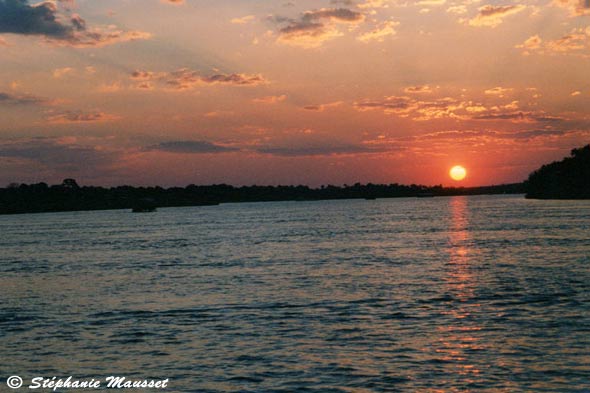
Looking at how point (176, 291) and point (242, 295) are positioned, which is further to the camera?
point (176, 291)

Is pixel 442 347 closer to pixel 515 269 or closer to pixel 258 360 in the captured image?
pixel 258 360

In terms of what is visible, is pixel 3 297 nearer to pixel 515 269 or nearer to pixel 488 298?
pixel 488 298

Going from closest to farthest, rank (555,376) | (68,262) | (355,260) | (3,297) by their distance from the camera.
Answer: (555,376) → (3,297) → (355,260) → (68,262)

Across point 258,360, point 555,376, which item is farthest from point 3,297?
point 555,376

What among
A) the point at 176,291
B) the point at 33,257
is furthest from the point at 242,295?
the point at 33,257

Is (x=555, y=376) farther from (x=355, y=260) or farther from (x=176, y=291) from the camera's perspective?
(x=355, y=260)

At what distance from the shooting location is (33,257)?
7356 cm

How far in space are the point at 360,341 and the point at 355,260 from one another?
112 feet

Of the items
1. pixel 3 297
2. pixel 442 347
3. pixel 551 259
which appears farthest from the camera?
pixel 551 259

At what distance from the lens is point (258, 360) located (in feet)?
71.1

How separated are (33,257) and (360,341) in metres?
58.4

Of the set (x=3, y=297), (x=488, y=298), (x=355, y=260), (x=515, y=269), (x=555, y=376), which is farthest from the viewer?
(x=355, y=260)

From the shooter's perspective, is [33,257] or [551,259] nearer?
[551,259]

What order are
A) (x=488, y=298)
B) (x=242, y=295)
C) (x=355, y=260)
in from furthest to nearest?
1. (x=355, y=260)
2. (x=242, y=295)
3. (x=488, y=298)
